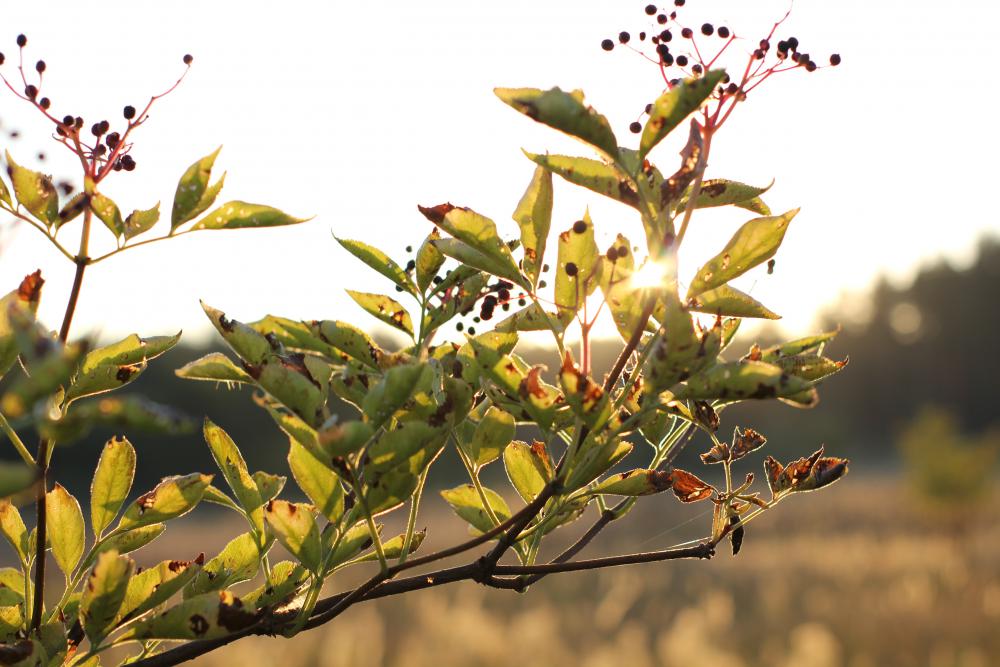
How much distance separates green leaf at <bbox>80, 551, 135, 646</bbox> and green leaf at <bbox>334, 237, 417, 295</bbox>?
17.1 inches

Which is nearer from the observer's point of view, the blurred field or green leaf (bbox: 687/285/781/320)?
green leaf (bbox: 687/285/781/320)

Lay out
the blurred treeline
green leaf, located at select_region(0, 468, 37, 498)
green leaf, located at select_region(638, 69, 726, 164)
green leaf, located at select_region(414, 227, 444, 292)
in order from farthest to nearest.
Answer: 1. the blurred treeline
2. green leaf, located at select_region(414, 227, 444, 292)
3. green leaf, located at select_region(638, 69, 726, 164)
4. green leaf, located at select_region(0, 468, 37, 498)

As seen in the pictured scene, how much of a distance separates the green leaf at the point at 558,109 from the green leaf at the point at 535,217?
16 centimetres

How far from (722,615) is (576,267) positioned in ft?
49.8

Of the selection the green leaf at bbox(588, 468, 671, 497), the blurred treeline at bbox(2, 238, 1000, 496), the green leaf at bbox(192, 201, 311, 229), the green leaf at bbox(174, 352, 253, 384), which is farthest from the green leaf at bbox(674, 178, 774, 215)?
the blurred treeline at bbox(2, 238, 1000, 496)

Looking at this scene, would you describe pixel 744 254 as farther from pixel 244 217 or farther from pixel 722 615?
pixel 722 615

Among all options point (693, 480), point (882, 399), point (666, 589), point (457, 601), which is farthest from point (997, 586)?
point (882, 399)

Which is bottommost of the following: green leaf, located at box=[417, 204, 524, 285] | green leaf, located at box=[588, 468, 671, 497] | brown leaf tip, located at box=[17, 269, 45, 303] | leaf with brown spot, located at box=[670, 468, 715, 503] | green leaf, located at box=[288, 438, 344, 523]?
leaf with brown spot, located at box=[670, 468, 715, 503]

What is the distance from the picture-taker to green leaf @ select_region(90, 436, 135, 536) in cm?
105

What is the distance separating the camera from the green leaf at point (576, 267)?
0.99m

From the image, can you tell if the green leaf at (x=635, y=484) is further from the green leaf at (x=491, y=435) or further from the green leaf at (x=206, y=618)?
the green leaf at (x=206, y=618)

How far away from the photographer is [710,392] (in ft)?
2.88

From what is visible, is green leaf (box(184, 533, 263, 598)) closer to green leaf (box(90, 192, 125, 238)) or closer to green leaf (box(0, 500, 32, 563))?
green leaf (box(0, 500, 32, 563))

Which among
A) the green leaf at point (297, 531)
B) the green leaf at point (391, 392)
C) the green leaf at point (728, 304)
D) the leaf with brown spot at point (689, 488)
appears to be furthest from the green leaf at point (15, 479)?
the leaf with brown spot at point (689, 488)
